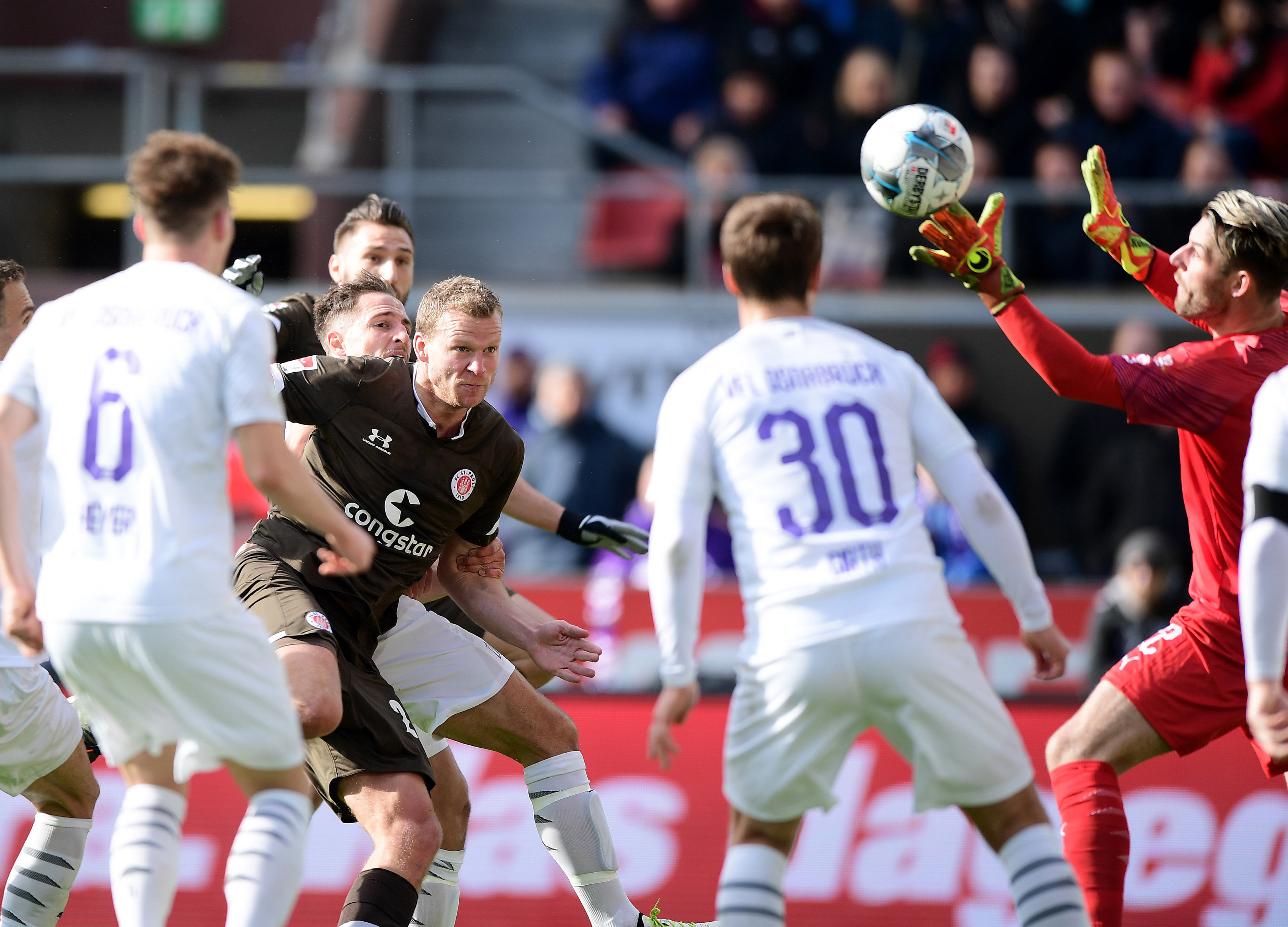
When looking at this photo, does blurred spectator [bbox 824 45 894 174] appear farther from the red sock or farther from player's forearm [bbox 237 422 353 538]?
player's forearm [bbox 237 422 353 538]

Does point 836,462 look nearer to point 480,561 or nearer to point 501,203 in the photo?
point 480,561

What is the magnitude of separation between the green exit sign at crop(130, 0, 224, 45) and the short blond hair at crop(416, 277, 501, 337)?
36.5ft

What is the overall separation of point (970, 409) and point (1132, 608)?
244 centimetres

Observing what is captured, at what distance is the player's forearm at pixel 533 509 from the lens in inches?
229

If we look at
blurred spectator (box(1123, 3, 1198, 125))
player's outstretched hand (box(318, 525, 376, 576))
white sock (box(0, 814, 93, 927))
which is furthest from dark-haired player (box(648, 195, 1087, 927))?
blurred spectator (box(1123, 3, 1198, 125))

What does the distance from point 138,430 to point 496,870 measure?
421cm

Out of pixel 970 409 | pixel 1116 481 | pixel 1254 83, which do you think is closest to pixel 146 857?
pixel 970 409

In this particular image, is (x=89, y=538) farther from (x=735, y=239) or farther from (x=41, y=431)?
(x=735, y=239)

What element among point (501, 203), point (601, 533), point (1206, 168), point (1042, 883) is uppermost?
point (1206, 168)

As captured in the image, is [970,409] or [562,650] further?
[970,409]

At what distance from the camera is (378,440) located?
5.13 metres

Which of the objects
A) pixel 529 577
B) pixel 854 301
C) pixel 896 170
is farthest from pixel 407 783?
pixel 854 301

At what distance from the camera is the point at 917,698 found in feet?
13.3

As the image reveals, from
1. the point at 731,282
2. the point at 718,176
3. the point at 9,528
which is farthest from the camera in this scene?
the point at 718,176
